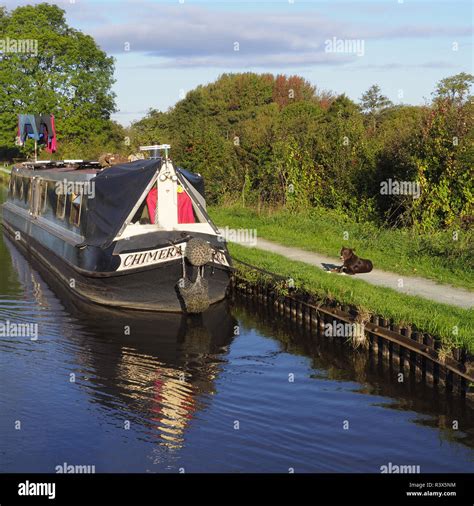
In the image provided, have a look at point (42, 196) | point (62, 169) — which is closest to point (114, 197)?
A: point (62, 169)

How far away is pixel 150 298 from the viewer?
16469 millimetres

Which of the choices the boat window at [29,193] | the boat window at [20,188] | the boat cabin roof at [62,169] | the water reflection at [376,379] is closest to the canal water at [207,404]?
the water reflection at [376,379]

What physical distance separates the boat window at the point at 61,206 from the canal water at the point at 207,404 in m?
5.60

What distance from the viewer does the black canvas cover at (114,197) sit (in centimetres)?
1662

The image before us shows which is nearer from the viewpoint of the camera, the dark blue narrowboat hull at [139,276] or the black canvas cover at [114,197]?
the dark blue narrowboat hull at [139,276]

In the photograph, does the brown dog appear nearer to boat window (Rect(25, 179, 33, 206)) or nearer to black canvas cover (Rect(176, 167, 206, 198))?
black canvas cover (Rect(176, 167, 206, 198))

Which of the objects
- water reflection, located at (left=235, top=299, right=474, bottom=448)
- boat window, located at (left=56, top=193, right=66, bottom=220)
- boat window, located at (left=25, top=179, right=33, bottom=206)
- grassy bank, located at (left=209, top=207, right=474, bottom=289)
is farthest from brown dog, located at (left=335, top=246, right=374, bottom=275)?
boat window, located at (left=25, top=179, right=33, bottom=206)

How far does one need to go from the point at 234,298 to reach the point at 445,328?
7.16 m

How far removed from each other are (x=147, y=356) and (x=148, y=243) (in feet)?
10.4

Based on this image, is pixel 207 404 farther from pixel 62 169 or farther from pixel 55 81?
pixel 55 81

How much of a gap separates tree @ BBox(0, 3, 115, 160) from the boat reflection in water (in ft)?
159

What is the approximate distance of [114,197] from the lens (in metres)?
17.1

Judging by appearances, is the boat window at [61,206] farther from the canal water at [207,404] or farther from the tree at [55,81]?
the tree at [55,81]
